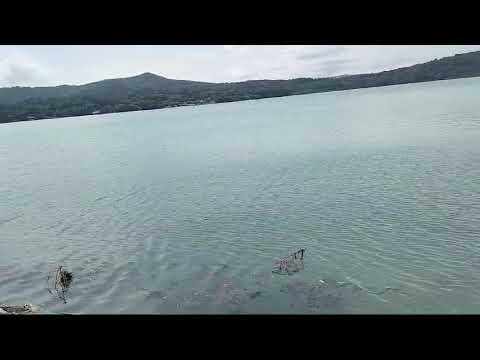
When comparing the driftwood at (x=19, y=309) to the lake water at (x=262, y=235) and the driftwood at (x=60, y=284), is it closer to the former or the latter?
the lake water at (x=262, y=235)

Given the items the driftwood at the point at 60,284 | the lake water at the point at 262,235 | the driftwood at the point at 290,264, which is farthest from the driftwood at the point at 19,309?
the driftwood at the point at 290,264

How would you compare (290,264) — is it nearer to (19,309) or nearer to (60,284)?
(60,284)

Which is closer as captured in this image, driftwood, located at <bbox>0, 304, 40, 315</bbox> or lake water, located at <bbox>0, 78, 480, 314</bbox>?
driftwood, located at <bbox>0, 304, 40, 315</bbox>

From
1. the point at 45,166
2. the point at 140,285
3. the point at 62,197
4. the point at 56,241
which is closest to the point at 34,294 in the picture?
the point at 140,285

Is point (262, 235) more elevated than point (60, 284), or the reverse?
point (60, 284)

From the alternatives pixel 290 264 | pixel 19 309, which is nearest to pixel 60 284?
pixel 19 309

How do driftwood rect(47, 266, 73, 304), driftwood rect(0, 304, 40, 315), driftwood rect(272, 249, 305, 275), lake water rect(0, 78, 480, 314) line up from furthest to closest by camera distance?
driftwood rect(272, 249, 305, 275) → driftwood rect(47, 266, 73, 304) → lake water rect(0, 78, 480, 314) → driftwood rect(0, 304, 40, 315)

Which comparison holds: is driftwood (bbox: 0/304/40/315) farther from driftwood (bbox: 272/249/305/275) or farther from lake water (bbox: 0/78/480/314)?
driftwood (bbox: 272/249/305/275)

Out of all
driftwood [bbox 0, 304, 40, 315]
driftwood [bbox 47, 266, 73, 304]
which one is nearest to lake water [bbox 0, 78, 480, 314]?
driftwood [bbox 47, 266, 73, 304]

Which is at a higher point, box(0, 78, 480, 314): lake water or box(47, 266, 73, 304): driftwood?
box(47, 266, 73, 304): driftwood
